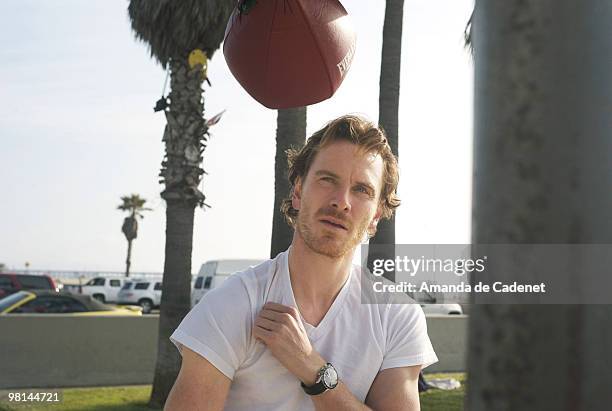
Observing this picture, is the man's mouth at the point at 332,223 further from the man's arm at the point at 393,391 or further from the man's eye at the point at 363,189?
the man's arm at the point at 393,391

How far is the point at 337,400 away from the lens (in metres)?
2.55

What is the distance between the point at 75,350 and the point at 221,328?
10065 mm

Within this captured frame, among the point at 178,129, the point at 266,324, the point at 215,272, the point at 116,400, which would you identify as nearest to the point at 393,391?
the point at 266,324

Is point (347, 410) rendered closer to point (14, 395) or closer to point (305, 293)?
point (305, 293)

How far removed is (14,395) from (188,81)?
4.82 m

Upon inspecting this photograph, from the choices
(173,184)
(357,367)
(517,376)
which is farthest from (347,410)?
(173,184)

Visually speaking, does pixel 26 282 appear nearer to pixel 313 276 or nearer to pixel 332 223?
pixel 313 276

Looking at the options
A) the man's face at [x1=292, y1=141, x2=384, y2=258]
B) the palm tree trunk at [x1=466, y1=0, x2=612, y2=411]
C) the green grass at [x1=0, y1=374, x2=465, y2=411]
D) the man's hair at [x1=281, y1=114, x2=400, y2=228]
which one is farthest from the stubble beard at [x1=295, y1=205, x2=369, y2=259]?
the green grass at [x1=0, y1=374, x2=465, y2=411]

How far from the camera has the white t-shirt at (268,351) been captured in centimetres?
263

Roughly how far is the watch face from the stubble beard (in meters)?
0.43

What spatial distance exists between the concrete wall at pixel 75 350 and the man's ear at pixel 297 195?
871 centimetres

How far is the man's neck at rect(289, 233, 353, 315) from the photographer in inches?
111

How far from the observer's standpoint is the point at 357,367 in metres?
2.75

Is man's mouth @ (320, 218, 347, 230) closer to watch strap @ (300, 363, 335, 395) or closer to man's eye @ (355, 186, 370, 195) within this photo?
man's eye @ (355, 186, 370, 195)
